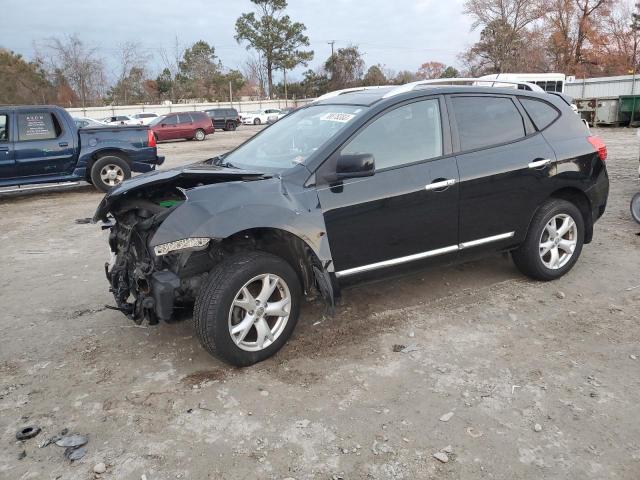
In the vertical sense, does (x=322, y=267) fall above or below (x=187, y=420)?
above

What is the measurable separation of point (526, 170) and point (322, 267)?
81.7 inches

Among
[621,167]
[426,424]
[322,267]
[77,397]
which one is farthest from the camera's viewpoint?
[621,167]

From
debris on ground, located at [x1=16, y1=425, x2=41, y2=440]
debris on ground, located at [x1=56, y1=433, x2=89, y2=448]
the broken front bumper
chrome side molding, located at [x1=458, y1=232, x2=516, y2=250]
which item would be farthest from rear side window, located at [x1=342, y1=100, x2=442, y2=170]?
debris on ground, located at [x1=16, y1=425, x2=41, y2=440]

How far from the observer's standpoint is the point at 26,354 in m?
3.84

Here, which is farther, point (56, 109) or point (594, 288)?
point (56, 109)

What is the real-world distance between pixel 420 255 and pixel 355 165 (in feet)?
3.26

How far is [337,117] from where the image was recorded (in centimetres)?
406

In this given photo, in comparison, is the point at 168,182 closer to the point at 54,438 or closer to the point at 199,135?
the point at 54,438

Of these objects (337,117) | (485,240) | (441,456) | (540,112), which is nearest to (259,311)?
(441,456)

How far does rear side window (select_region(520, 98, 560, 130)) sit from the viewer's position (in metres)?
4.69

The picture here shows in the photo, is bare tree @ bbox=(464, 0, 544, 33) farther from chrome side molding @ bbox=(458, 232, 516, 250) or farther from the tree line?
chrome side molding @ bbox=(458, 232, 516, 250)

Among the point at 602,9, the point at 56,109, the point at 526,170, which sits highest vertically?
the point at 602,9

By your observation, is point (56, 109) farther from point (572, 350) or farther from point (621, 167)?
point (621, 167)

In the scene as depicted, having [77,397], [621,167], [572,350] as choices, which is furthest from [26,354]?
[621,167]
